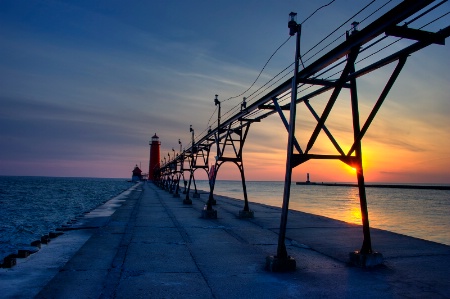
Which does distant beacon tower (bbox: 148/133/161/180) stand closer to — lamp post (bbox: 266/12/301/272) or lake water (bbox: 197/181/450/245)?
lake water (bbox: 197/181/450/245)

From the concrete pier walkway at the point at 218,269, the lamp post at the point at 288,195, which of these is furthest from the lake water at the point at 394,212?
the lamp post at the point at 288,195

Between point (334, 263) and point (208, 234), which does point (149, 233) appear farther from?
point (334, 263)

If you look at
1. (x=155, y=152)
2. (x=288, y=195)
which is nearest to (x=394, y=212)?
(x=288, y=195)

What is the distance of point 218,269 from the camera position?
777 centimetres

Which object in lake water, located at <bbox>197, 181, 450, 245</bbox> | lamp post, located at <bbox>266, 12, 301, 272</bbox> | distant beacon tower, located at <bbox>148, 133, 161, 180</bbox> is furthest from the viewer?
distant beacon tower, located at <bbox>148, 133, 161, 180</bbox>

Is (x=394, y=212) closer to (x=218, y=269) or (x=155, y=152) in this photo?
(x=218, y=269)

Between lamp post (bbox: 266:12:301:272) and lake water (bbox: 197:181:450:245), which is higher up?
lamp post (bbox: 266:12:301:272)

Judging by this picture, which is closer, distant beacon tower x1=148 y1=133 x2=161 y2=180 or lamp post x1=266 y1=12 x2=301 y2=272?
lamp post x1=266 y1=12 x2=301 y2=272

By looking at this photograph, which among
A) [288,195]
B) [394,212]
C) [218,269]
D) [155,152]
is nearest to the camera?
[218,269]

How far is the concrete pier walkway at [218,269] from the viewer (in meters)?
6.19

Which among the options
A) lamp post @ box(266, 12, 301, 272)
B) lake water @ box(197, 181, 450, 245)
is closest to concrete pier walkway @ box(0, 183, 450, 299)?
lamp post @ box(266, 12, 301, 272)

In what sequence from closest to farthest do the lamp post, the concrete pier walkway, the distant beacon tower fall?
the concrete pier walkway → the lamp post → the distant beacon tower

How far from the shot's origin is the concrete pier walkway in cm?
619

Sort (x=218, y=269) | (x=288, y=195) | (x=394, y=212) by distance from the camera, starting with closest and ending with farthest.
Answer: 1. (x=218, y=269)
2. (x=288, y=195)
3. (x=394, y=212)
